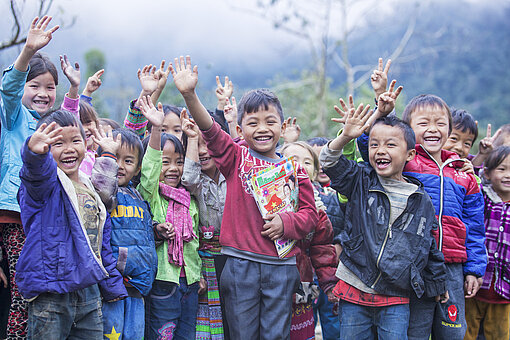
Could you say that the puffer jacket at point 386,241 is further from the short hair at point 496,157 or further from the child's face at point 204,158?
the short hair at point 496,157

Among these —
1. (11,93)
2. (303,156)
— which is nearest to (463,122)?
(303,156)

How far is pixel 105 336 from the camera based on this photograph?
2760 millimetres

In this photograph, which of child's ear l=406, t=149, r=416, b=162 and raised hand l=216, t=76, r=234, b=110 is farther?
raised hand l=216, t=76, r=234, b=110

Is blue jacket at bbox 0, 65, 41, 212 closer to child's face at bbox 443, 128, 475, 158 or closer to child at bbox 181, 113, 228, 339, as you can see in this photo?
child at bbox 181, 113, 228, 339

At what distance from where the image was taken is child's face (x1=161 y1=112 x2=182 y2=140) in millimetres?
3961

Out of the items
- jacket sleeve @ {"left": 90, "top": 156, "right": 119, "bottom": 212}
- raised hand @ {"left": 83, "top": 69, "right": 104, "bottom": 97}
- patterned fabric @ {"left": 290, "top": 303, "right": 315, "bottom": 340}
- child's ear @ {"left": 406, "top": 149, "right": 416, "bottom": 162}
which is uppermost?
raised hand @ {"left": 83, "top": 69, "right": 104, "bottom": 97}

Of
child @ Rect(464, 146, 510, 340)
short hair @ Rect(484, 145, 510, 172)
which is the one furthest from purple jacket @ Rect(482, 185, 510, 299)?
short hair @ Rect(484, 145, 510, 172)

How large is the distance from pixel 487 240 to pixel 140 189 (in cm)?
277

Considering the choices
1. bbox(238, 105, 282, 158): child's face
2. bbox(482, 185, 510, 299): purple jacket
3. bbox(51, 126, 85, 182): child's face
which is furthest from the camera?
bbox(482, 185, 510, 299): purple jacket

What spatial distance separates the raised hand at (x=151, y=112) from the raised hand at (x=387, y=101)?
144cm

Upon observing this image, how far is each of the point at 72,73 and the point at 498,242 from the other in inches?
138

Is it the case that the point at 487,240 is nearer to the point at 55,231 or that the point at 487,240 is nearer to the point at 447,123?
the point at 447,123

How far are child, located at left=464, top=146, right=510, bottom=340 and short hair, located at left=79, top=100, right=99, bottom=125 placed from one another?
10.6 ft

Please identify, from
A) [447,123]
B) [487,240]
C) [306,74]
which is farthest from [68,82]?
[306,74]
